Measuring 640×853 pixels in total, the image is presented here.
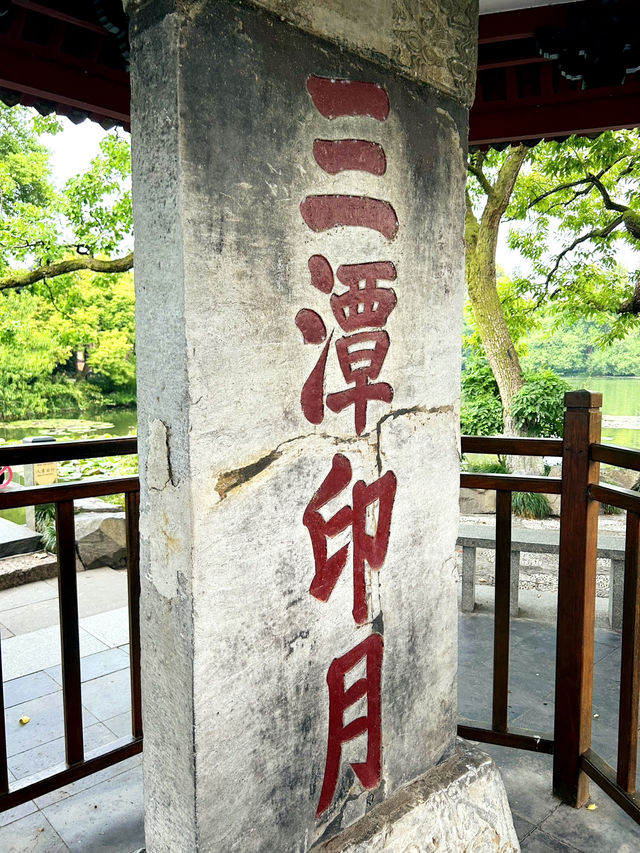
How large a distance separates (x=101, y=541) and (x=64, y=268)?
472cm

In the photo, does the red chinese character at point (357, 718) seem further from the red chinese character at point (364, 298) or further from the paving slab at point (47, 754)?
the paving slab at point (47, 754)

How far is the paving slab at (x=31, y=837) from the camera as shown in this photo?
1836mm

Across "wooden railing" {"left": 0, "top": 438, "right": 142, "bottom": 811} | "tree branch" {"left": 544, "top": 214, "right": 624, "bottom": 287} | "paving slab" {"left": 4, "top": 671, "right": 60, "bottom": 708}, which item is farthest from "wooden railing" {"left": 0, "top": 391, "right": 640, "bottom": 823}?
"tree branch" {"left": 544, "top": 214, "right": 624, "bottom": 287}

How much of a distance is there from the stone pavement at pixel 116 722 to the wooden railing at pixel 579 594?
15 centimetres

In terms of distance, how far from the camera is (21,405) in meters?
15.9

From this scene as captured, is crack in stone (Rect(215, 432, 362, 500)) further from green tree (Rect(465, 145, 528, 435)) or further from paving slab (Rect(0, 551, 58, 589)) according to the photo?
green tree (Rect(465, 145, 528, 435))

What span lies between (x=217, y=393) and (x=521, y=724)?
2.22 metres

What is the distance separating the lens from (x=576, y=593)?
6.53ft

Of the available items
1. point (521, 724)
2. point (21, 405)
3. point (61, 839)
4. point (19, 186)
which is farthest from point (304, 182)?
point (21, 405)

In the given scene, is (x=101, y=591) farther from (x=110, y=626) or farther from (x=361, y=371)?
(x=361, y=371)

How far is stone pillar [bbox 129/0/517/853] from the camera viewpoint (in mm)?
1162

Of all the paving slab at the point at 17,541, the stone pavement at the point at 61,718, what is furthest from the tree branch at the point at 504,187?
the paving slab at the point at 17,541

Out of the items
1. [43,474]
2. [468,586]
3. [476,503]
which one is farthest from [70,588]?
[476,503]

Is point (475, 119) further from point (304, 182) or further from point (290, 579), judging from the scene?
point (290, 579)
